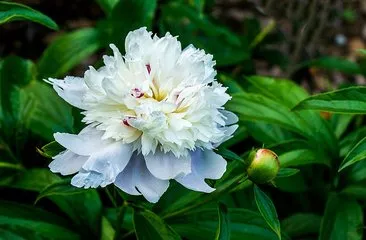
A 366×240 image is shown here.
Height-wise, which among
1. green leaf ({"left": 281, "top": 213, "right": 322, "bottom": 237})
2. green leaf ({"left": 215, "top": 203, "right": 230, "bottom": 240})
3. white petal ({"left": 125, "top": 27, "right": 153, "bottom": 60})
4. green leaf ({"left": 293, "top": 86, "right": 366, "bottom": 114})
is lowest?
green leaf ({"left": 281, "top": 213, "right": 322, "bottom": 237})

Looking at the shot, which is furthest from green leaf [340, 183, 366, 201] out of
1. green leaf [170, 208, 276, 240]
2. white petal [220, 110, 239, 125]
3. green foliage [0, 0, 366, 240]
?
white petal [220, 110, 239, 125]

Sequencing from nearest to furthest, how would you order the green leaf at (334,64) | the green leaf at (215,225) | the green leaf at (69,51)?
1. the green leaf at (215,225)
2. the green leaf at (69,51)
3. the green leaf at (334,64)

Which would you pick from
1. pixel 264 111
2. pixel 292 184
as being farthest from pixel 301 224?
pixel 264 111

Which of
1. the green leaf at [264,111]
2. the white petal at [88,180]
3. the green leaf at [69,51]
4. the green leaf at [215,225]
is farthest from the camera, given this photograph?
the green leaf at [69,51]

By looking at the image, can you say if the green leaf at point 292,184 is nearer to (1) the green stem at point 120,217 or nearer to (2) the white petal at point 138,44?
(1) the green stem at point 120,217

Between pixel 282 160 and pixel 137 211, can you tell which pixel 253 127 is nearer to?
pixel 282 160

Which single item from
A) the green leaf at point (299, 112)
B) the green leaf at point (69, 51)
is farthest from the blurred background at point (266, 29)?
the green leaf at point (299, 112)

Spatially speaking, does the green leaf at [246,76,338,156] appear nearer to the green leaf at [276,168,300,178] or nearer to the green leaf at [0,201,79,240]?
the green leaf at [276,168,300,178]

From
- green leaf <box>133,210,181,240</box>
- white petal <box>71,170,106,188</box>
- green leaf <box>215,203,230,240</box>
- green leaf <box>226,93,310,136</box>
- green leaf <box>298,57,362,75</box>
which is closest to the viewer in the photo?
white petal <box>71,170,106,188</box>

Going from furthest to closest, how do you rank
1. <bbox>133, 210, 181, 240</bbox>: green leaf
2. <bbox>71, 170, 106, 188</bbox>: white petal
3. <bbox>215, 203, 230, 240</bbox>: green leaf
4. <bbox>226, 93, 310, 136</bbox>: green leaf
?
<bbox>226, 93, 310, 136</bbox>: green leaf < <bbox>133, 210, 181, 240</bbox>: green leaf < <bbox>215, 203, 230, 240</bbox>: green leaf < <bbox>71, 170, 106, 188</bbox>: white petal
